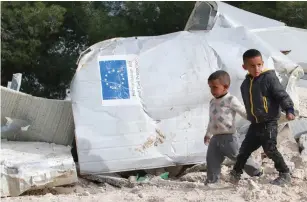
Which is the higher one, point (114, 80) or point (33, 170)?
point (114, 80)

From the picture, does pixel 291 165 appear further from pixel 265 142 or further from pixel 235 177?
pixel 265 142

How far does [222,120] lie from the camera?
414 cm

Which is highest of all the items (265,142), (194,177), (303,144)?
(265,142)

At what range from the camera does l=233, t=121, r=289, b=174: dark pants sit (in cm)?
400

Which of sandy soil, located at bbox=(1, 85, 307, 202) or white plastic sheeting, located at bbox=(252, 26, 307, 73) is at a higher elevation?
white plastic sheeting, located at bbox=(252, 26, 307, 73)

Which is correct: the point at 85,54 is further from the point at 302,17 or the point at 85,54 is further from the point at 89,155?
the point at 302,17

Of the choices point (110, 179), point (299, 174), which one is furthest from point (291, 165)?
point (110, 179)

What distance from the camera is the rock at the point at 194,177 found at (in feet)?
16.1

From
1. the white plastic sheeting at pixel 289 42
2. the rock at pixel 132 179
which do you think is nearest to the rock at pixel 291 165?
the rock at pixel 132 179

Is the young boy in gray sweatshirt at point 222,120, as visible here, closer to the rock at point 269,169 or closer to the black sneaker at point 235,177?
the black sneaker at point 235,177

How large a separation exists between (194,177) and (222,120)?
3.33 ft

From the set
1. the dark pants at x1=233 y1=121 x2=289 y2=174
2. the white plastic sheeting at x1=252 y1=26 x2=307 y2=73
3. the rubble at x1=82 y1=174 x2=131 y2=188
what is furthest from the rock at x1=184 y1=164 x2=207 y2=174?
the white plastic sheeting at x1=252 y1=26 x2=307 y2=73

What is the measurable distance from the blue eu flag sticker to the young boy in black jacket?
1407 mm

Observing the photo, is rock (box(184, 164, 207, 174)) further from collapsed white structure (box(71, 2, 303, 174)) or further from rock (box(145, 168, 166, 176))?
rock (box(145, 168, 166, 176))
